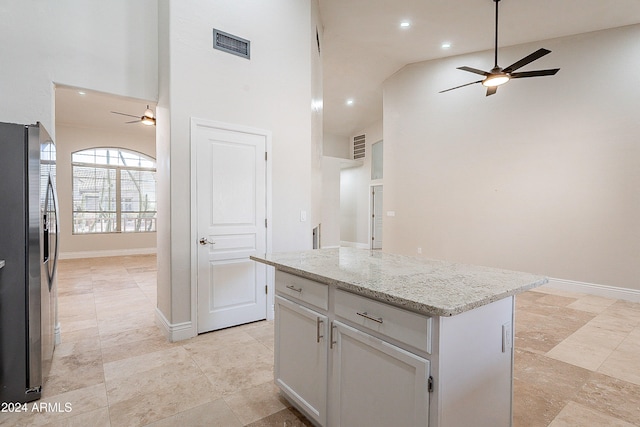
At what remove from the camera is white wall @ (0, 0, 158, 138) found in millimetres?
2559

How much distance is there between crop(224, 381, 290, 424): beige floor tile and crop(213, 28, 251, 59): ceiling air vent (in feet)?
10.3

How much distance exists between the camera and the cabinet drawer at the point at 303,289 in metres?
1.65

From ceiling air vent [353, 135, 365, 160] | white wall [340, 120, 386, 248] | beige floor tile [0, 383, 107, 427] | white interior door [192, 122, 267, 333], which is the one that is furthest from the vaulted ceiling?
beige floor tile [0, 383, 107, 427]

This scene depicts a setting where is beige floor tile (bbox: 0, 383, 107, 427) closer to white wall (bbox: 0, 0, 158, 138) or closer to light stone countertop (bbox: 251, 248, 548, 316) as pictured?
light stone countertop (bbox: 251, 248, 548, 316)

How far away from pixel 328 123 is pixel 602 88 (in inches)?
268

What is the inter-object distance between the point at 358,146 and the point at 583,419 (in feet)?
30.7

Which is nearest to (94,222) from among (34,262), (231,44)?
(231,44)

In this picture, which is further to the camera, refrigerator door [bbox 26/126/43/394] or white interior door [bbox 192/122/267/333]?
white interior door [bbox 192/122/267/333]

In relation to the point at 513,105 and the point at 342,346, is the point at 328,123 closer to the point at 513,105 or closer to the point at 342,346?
the point at 513,105

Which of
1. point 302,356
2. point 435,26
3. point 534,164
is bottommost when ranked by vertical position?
point 302,356

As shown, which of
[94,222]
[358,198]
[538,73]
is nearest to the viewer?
[538,73]

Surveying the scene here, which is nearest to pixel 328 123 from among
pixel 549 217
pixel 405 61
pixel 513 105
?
pixel 405 61

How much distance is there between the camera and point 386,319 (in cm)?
130

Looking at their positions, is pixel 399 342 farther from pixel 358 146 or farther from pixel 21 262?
pixel 358 146
